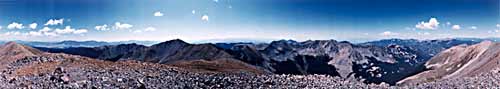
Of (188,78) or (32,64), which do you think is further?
(32,64)

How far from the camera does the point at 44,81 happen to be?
49531mm

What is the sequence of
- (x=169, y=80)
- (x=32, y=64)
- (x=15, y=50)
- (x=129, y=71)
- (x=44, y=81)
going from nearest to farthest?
(x=44, y=81), (x=169, y=80), (x=129, y=71), (x=32, y=64), (x=15, y=50)

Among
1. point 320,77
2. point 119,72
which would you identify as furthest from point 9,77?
point 320,77

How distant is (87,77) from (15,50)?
90.9 metres

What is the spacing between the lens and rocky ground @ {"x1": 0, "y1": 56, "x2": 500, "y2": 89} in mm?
49500

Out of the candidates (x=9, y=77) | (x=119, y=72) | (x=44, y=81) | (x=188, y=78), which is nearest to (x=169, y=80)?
(x=188, y=78)

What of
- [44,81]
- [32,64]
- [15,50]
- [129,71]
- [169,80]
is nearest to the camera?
[44,81]

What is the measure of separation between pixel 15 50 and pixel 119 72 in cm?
Answer: 8821

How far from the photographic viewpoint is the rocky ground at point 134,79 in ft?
162

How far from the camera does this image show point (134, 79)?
5178 centimetres

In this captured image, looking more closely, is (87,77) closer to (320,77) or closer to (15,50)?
(320,77)

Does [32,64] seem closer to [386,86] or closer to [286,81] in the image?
[286,81]

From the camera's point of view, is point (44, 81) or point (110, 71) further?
point (110, 71)

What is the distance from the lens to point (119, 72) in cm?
5578
